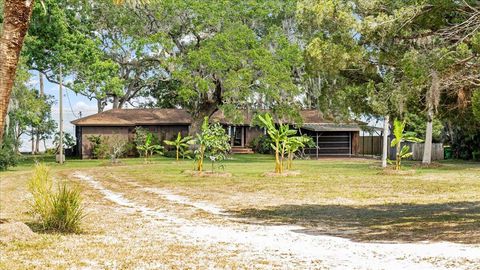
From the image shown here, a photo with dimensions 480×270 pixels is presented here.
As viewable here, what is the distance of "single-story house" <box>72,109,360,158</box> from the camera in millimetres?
53906

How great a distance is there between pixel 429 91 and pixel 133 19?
1596 inches

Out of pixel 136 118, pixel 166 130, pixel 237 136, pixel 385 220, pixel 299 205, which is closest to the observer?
pixel 385 220

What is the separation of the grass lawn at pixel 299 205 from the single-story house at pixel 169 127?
68.5ft

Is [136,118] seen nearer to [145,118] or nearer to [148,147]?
[145,118]

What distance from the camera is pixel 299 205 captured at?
19672 millimetres

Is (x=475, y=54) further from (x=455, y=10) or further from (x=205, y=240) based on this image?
(x=205, y=240)

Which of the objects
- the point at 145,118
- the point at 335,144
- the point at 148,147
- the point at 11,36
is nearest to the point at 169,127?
the point at 145,118

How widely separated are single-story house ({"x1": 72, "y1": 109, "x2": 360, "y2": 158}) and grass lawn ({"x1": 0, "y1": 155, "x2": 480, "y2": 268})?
20.9 m

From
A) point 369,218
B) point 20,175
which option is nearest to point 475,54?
point 369,218

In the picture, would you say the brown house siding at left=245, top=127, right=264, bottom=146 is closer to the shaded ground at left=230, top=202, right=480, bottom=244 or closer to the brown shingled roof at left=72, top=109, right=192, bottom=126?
the brown shingled roof at left=72, top=109, right=192, bottom=126

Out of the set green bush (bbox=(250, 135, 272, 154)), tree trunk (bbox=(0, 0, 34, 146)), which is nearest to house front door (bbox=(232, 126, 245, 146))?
green bush (bbox=(250, 135, 272, 154))

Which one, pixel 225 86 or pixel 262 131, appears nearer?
pixel 225 86

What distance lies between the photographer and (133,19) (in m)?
50.4

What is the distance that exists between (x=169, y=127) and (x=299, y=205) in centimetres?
3923
